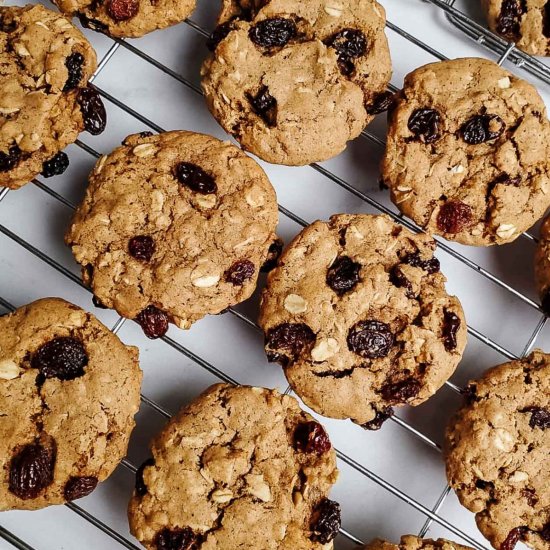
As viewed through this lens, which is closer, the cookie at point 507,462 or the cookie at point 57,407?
the cookie at point 57,407

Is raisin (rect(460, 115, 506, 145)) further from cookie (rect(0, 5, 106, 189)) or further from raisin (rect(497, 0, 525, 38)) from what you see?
cookie (rect(0, 5, 106, 189))

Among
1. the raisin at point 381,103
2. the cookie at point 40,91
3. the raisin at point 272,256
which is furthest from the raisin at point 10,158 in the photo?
the raisin at point 381,103

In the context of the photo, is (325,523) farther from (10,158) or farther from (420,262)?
(10,158)

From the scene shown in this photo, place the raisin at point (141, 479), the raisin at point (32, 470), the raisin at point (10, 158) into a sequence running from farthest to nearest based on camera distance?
the raisin at point (10, 158) < the raisin at point (141, 479) < the raisin at point (32, 470)

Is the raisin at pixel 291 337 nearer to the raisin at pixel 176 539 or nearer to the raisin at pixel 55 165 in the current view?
the raisin at pixel 176 539

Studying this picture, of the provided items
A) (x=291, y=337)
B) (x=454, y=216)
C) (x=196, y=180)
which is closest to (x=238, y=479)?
(x=291, y=337)

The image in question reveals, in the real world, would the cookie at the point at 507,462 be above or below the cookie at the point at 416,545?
above
